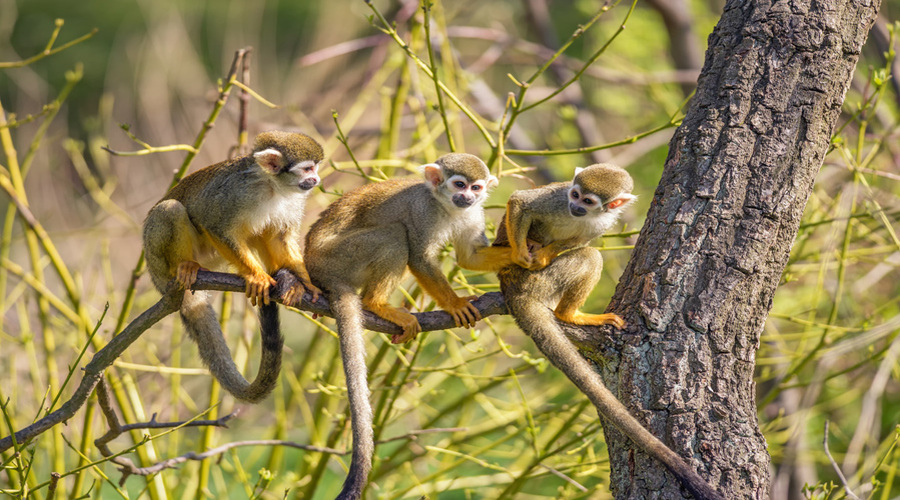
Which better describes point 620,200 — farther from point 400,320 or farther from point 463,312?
point 400,320

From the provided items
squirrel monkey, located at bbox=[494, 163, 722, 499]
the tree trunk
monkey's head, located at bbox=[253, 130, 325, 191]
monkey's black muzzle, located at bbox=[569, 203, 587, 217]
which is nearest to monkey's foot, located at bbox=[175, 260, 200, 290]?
monkey's head, located at bbox=[253, 130, 325, 191]

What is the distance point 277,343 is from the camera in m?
3.25

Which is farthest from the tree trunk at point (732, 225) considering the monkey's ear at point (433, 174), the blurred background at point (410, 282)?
the monkey's ear at point (433, 174)

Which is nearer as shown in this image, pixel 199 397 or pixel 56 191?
pixel 199 397

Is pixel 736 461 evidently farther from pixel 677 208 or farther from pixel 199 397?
pixel 199 397

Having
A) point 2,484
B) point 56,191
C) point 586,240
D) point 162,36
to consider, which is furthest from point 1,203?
point 586,240

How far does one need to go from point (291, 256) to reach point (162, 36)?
18.4ft

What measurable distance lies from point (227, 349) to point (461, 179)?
1.33m

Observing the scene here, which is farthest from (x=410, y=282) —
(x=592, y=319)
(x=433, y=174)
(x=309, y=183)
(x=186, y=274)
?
(x=592, y=319)

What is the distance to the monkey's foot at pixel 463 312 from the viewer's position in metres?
3.25

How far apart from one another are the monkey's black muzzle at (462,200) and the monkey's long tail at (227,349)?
2.98ft

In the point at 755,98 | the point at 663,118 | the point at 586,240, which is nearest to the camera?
the point at 755,98

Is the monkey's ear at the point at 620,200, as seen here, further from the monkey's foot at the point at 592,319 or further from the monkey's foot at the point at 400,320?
the monkey's foot at the point at 400,320

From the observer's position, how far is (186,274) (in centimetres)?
323
